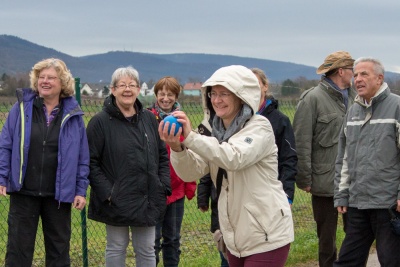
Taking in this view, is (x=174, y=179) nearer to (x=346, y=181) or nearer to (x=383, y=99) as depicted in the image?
(x=346, y=181)

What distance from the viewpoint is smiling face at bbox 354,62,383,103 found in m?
5.47

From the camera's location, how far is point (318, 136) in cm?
636

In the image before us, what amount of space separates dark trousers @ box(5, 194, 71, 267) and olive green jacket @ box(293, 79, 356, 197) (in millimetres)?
2156

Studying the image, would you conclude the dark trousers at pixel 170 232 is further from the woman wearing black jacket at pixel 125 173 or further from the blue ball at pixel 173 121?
the blue ball at pixel 173 121

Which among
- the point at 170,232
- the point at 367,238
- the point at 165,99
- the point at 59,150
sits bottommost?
the point at 170,232

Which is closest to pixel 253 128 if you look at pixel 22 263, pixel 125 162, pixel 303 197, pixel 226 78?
pixel 226 78

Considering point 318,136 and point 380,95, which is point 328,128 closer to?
point 318,136

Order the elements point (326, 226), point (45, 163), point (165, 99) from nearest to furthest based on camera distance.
A: point (45, 163), point (165, 99), point (326, 226)

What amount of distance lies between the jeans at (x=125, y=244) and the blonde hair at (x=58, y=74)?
1.12m

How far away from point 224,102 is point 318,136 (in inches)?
101

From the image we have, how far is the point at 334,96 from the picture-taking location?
21.0ft

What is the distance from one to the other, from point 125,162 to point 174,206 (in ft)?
3.44

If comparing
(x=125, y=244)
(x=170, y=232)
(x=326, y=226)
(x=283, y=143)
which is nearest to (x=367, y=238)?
(x=326, y=226)

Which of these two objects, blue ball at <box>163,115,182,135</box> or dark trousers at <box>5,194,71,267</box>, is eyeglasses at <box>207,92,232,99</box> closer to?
blue ball at <box>163,115,182,135</box>
